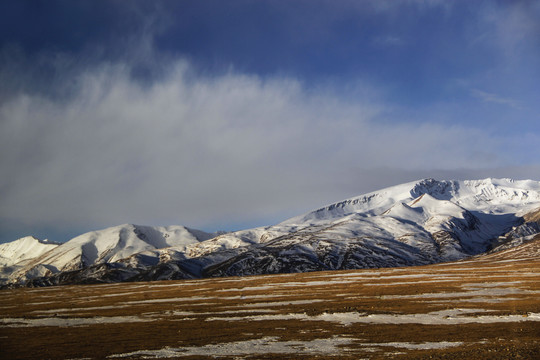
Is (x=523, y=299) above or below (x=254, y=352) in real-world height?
below

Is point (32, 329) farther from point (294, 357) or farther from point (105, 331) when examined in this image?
point (294, 357)

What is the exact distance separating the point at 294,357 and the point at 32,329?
42.3 m

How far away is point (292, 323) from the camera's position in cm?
4678

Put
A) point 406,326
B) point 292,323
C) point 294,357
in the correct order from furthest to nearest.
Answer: point 292,323 < point 406,326 < point 294,357

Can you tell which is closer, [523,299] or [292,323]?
[292,323]

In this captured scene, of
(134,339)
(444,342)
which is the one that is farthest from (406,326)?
(134,339)

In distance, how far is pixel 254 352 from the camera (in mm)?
32938

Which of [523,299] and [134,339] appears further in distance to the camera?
[523,299]

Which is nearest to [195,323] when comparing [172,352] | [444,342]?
[172,352]

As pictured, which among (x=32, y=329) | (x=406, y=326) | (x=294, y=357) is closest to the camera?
(x=294, y=357)

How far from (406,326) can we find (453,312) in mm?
10952

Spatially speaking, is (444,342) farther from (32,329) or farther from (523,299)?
(32,329)

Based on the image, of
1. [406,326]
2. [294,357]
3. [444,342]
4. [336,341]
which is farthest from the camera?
[406,326]

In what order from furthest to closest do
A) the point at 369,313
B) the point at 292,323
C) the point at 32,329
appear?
the point at 32,329 < the point at 369,313 < the point at 292,323
